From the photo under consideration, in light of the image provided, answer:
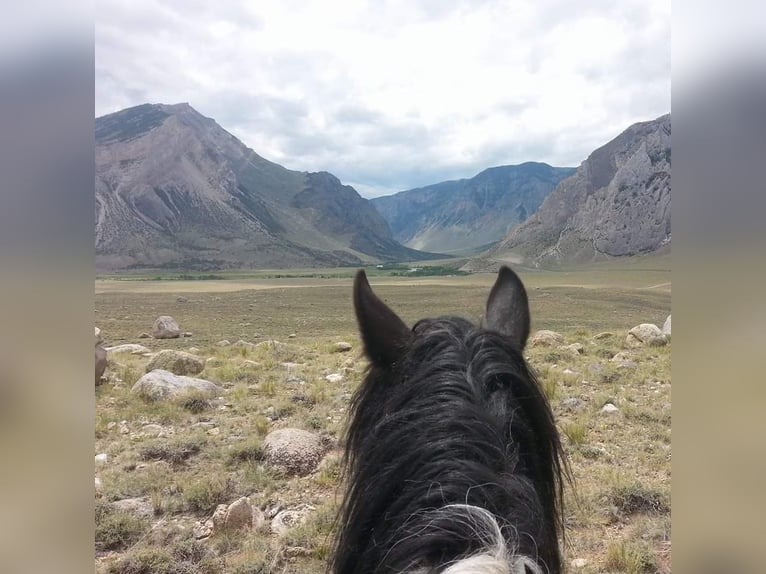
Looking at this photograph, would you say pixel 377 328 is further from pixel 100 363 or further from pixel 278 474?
pixel 100 363

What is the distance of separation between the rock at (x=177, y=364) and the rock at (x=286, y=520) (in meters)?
5.08

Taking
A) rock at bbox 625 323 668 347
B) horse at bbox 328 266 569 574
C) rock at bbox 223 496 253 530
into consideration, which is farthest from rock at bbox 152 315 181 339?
horse at bbox 328 266 569 574

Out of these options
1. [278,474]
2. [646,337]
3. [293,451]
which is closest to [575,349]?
[646,337]

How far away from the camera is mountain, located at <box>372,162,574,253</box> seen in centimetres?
10062

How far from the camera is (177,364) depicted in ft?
25.5

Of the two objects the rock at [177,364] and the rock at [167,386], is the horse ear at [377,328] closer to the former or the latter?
the rock at [167,386]

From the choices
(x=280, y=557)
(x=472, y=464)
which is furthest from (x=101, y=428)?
(x=472, y=464)

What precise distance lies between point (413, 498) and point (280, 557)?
7.86 ft

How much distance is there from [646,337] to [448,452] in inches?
436

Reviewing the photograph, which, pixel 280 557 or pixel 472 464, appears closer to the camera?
pixel 472 464
